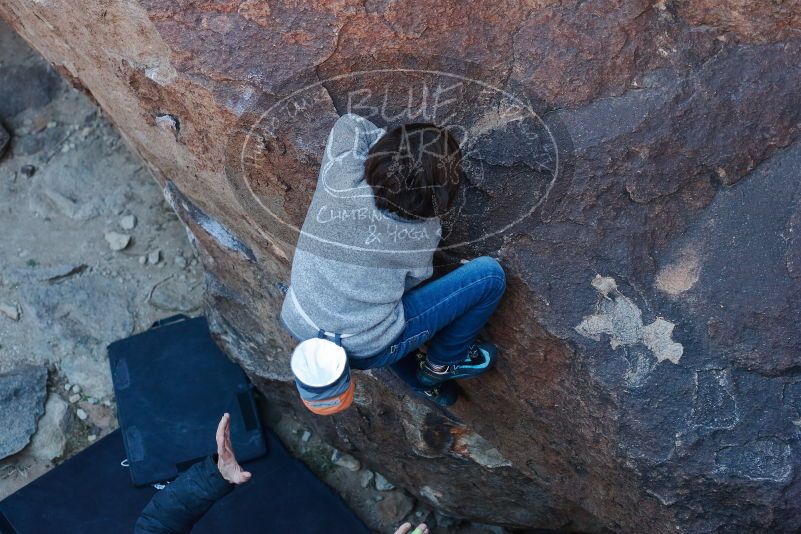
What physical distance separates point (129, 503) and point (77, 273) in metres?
1.04

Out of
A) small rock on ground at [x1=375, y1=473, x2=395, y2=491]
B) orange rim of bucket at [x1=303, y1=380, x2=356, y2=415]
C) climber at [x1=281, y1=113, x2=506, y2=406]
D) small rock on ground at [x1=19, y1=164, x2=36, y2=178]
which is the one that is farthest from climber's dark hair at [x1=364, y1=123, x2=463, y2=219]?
small rock on ground at [x1=19, y1=164, x2=36, y2=178]

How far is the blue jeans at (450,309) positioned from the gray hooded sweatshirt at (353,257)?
0.05m

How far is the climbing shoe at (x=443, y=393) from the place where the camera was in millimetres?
2529

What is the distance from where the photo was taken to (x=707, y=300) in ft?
7.14

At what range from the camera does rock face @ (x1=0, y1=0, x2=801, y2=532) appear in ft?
7.06

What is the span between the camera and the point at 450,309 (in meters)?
2.13

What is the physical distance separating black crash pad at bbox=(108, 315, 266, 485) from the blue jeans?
1.26 metres

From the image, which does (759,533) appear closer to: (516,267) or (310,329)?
(516,267)

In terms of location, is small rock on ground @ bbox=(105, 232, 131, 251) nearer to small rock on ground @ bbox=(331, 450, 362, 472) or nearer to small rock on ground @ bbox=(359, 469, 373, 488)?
small rock on ground @ bbox=(331, 450, 362, 472)

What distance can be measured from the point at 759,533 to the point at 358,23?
5.23ft

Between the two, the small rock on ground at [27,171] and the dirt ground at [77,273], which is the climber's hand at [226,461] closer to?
the dirt ground at [77,273]

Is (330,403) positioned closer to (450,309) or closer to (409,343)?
(409,343)

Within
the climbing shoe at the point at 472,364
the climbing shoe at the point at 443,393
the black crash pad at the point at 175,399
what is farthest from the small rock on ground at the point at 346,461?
the climbing shoe at the point at 472,364

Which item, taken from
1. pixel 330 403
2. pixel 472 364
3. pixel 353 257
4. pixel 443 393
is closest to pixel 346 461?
pixel 443 393
